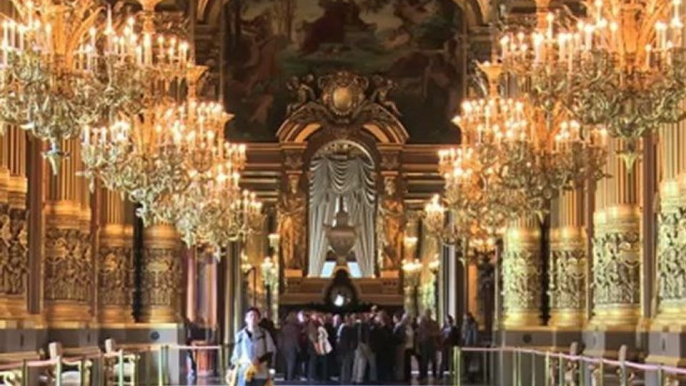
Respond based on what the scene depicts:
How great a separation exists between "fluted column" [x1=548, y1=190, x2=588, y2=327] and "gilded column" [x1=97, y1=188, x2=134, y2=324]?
9.04 meters

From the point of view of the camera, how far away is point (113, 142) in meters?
22.0

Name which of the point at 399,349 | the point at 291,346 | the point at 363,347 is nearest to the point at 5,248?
the point at 363,347

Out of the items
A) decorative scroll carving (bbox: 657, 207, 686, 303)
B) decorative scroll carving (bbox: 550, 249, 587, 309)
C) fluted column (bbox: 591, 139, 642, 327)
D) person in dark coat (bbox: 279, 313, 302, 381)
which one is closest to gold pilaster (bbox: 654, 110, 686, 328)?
decorative scroll carving (bbox: 657, 207, 686, 303)

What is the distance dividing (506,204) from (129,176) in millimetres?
6560

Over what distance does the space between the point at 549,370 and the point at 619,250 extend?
133 inches

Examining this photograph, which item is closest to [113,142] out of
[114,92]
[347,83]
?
[114,92]

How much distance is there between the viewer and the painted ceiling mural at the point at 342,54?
4547 centimetres

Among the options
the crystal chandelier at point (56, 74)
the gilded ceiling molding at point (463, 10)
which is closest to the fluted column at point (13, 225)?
the crystal chandelier at point (56, 74)

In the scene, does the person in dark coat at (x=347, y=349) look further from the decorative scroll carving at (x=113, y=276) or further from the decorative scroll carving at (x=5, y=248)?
the decorative scroll carving at (x=5, y=248)

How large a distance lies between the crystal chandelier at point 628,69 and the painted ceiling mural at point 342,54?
28536mm

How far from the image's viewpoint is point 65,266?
86.7 ft

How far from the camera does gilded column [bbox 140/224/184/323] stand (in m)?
33.0

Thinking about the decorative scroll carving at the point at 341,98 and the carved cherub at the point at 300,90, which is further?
the decorative scroll carving at the point at 341,98

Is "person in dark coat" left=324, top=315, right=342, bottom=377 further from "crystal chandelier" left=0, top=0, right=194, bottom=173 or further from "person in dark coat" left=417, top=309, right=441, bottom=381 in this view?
"crystal chandelier" left=0, top=0, right=194, bottom=173
